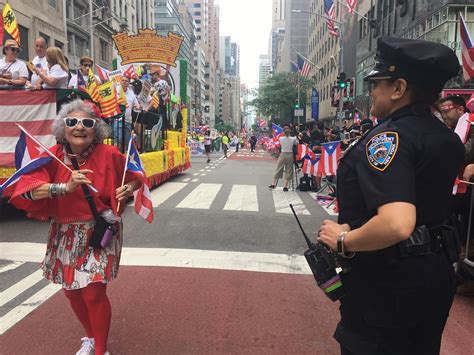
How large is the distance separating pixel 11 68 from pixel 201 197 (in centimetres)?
489

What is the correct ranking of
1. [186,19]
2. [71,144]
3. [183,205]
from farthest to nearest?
[186,19]
[183,205]
[71,144]

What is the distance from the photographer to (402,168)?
1.48m

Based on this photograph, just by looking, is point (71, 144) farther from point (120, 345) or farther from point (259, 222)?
point (259, 222)

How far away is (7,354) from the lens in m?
2.99

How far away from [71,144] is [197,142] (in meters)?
29.2

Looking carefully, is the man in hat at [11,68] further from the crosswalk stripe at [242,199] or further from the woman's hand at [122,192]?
the woman's hand at [122,192]

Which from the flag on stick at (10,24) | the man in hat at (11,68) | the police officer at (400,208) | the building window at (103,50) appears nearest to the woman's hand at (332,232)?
the police officer at (400,208)

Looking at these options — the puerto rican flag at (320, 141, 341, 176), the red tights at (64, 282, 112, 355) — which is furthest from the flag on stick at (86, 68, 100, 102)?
the red tights at (64, 282, 112, 355)

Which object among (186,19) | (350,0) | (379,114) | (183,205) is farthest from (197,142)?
(186,19)

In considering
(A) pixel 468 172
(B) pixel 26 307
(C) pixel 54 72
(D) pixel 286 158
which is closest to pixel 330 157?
(D) pixel 286 158

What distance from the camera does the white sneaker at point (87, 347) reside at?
2.93 meters

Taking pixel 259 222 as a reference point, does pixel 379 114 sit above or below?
above

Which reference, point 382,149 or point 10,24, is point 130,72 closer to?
point 10,24

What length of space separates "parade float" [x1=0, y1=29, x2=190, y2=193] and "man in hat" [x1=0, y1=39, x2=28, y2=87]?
48cm
